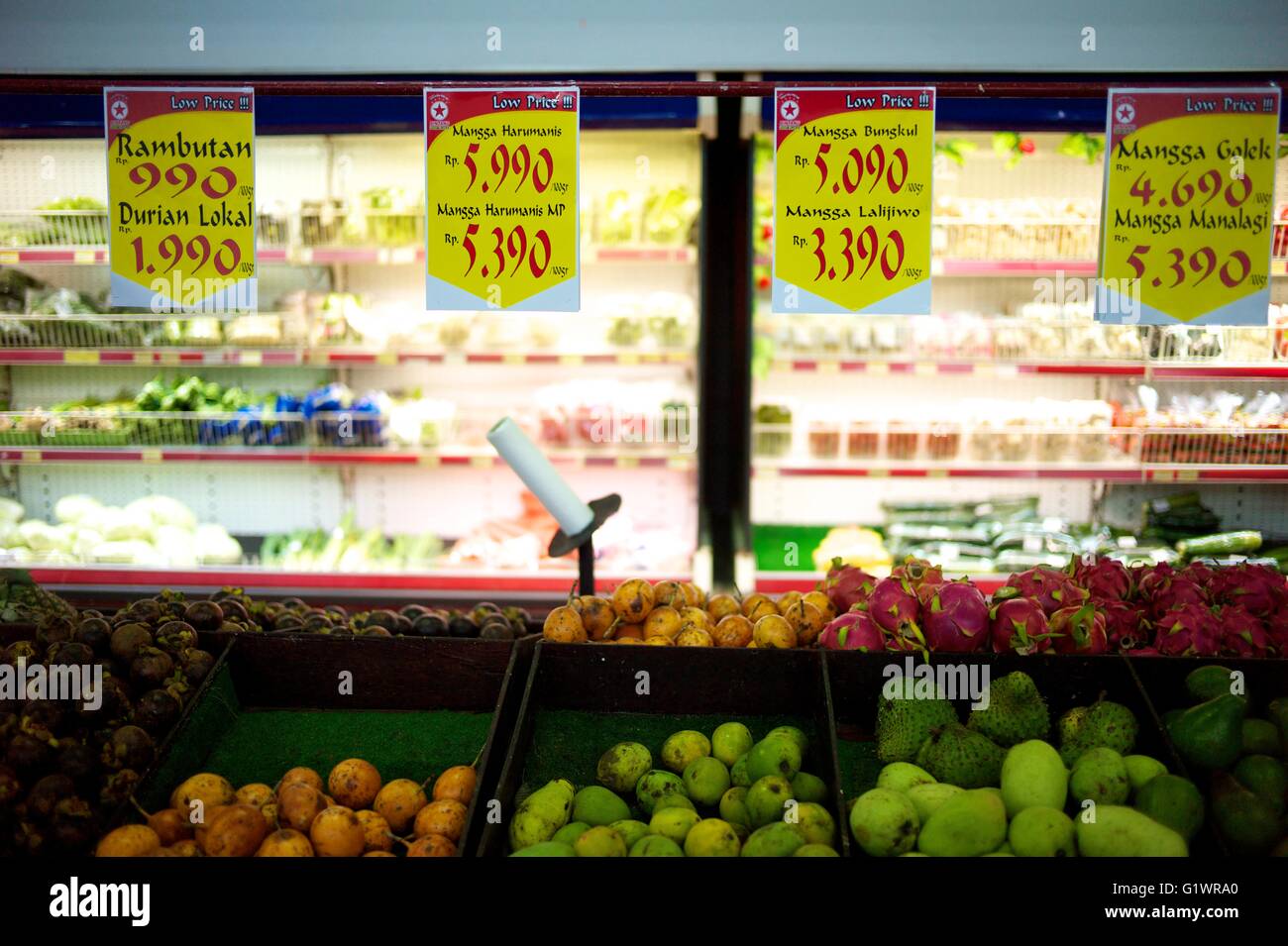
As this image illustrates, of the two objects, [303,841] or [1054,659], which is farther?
[1054,659]

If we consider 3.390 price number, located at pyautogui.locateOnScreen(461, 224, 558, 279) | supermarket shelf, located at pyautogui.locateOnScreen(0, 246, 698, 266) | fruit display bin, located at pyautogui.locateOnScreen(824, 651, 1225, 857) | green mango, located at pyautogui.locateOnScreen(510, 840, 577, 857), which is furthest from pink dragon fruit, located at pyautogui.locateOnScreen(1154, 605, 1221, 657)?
supermarket shelf, located at pyautogui.locateOnScreen(0, 246, 698, 266)

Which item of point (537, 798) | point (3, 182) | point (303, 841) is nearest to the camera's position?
point (303, 841)

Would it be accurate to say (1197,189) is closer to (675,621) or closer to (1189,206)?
(1189,206)

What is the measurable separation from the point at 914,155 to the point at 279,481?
141 inches

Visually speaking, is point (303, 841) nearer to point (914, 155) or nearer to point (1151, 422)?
point (914, 155)

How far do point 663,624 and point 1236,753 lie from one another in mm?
1146

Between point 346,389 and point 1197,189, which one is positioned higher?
point 1197,189

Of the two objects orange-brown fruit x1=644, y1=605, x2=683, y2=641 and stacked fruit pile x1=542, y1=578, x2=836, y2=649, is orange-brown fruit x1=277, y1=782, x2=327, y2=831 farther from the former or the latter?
orange-brown fruit x1=644, y1=605, x2=683, y2=641

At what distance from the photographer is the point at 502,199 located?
2.30m

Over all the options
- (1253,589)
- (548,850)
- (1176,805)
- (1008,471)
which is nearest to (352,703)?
(548,850)

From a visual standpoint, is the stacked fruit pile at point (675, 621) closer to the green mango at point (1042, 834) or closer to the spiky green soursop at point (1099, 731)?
the spiky green soursop at point (1099, 731)

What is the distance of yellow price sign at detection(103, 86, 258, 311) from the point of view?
2.29m

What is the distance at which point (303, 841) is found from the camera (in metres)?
1.66
